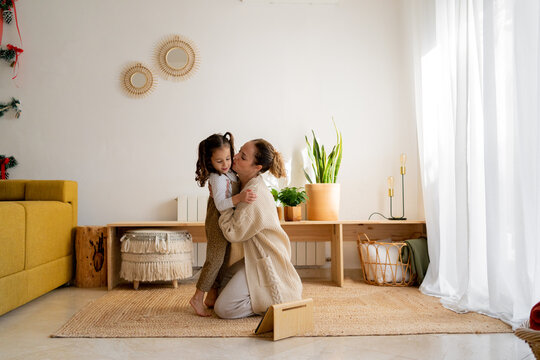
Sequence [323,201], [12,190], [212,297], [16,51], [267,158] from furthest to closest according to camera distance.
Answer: [16,51]
[323,201]
[12,190]
[212,297]
[267,158]

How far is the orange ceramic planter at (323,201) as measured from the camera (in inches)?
132

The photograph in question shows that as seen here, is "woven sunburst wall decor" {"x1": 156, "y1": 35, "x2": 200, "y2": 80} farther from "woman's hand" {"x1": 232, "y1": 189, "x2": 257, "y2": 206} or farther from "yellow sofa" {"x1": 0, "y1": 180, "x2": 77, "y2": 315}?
"woman's hand" {"x1": 232, "y1": 189, "x2": 257, "y2": 206}

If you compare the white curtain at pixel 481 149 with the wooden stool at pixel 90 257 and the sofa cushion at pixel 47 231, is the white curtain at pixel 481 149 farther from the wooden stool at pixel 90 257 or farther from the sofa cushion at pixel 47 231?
the sofa cushion at pixel 47 231

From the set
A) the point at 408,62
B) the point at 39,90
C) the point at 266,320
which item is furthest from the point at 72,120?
the point at 408,62

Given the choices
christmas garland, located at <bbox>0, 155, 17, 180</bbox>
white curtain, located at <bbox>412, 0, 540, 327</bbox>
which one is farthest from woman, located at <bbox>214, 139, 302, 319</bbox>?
christmas garland, located at <bbox>0, 155, 17, 180</bbox>

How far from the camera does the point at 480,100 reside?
7.83ft

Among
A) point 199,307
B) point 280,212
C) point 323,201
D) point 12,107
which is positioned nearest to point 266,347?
point 199,307

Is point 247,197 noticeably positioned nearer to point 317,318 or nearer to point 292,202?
point 317,318

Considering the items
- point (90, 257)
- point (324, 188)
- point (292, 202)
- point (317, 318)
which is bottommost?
point (317, 318)

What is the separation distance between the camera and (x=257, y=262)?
2.25 m

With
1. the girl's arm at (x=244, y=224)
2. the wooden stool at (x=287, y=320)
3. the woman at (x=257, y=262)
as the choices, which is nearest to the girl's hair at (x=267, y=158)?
the woman at (x=257, y=262)

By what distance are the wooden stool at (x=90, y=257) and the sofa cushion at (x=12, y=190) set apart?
0.48 meters

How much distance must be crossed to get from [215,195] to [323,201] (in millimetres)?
1247

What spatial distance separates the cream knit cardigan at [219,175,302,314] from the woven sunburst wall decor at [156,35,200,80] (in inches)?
68.9
